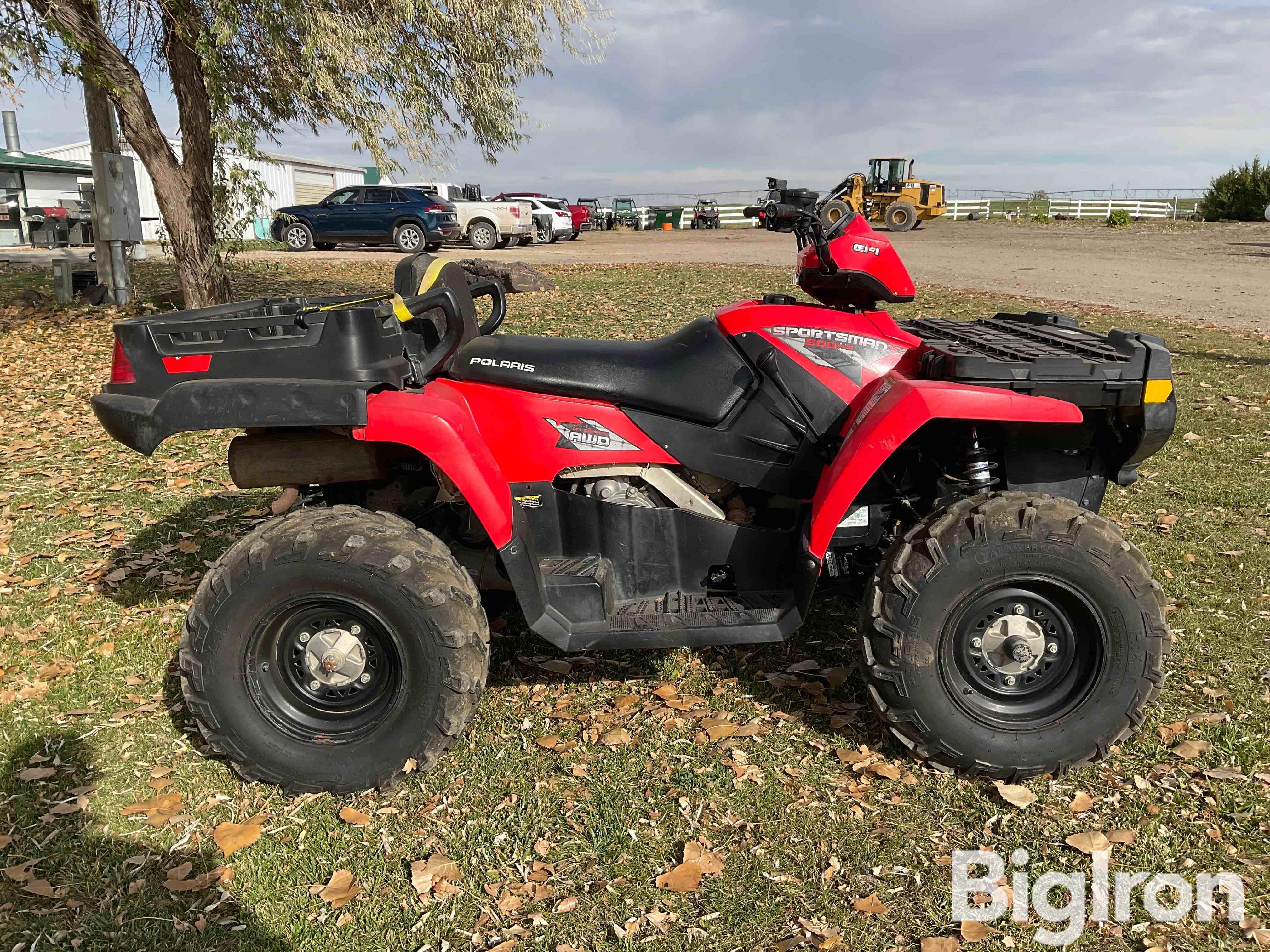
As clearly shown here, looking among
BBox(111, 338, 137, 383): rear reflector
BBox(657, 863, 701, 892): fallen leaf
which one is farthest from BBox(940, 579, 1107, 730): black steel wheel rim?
BBox(111, 338, 137, 383): rear reflector

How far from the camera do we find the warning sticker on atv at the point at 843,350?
3.20 m

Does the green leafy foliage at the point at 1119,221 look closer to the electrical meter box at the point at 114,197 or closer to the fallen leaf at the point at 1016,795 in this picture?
the electrical meter box at the point at 114,197

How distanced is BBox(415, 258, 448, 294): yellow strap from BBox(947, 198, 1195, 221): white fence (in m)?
41.4

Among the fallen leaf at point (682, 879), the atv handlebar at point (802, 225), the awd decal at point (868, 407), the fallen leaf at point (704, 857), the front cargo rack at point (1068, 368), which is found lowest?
the fallen leaf at point (682, 879)

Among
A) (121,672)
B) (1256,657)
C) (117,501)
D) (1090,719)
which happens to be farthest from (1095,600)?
(117,501)

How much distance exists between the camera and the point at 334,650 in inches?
120

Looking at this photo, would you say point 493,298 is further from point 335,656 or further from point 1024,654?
point 1024,654

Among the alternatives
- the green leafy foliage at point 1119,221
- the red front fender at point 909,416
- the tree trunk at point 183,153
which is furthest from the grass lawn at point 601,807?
the green leafy foliage at point 1119,221

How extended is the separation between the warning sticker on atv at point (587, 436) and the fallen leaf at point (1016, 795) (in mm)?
1699

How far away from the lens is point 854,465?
293 centimetres

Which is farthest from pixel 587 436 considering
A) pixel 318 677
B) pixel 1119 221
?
pixel 1119 221

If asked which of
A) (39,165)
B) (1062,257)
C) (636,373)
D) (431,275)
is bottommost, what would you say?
(636,373)
